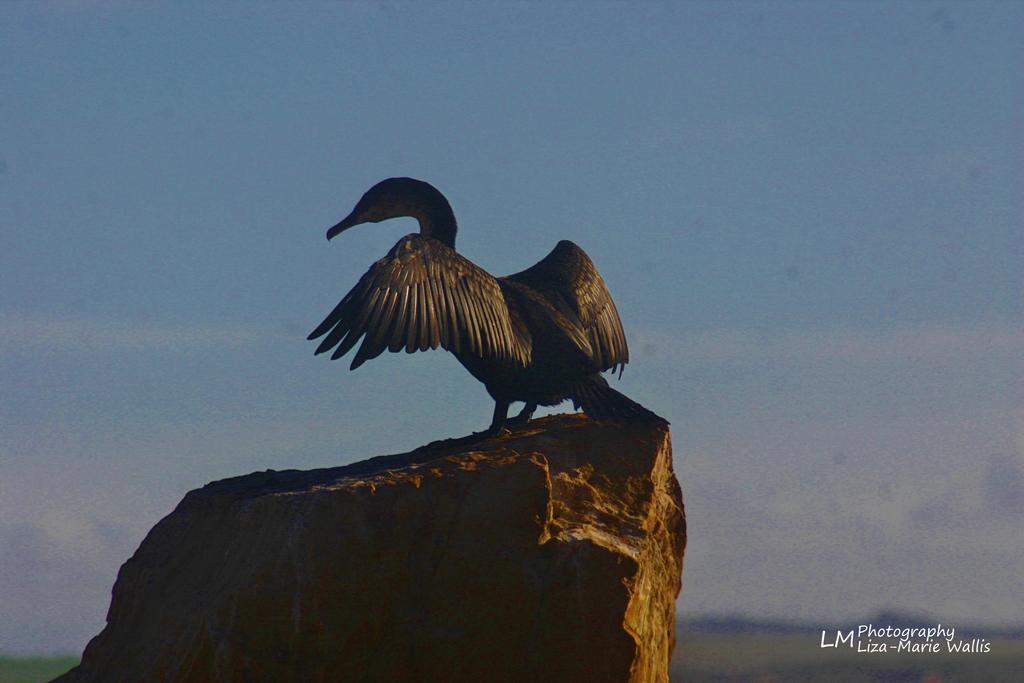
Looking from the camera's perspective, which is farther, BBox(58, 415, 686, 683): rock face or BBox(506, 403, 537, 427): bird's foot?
BBox(506, 403, 537, 427): bird's foot

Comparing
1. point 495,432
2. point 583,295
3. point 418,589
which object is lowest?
point 418,589

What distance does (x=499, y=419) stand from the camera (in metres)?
8.74

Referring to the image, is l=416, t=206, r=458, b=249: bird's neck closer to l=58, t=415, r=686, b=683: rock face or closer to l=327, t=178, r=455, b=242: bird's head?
l=327, t=178, r=455, b=242: bird's head

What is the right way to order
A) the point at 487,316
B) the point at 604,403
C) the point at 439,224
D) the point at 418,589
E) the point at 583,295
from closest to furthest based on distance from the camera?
the point at 418,589 → the point at 487,316 → the point at 604,403 → the point at 439,224 → the point at 583,295

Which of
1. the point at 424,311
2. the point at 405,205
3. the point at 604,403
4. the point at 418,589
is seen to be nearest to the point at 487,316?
the point at 424,311

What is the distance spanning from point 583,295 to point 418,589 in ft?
9.77

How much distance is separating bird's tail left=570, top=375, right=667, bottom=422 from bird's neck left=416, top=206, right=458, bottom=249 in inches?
53.6

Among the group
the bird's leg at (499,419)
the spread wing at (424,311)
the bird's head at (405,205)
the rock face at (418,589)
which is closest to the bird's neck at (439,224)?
the bird's head at (405,205)

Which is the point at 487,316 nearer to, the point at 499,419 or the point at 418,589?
the point at 499,419

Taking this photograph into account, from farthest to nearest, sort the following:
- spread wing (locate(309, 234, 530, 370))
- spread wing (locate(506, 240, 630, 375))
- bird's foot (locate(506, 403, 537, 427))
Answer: spread wing (locate(506, 240, 630, 375))
bird's foot (locate(506, 403, 537, 427))
spread wing (locate(309, 234, 530, 370))

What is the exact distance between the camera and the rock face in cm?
736

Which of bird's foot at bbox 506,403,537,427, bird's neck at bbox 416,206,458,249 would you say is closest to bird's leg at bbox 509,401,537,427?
A: bird's foot at bbox 506,403,537,427

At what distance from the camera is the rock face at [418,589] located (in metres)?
7.36

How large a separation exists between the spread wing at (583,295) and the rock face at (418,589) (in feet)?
6.49
